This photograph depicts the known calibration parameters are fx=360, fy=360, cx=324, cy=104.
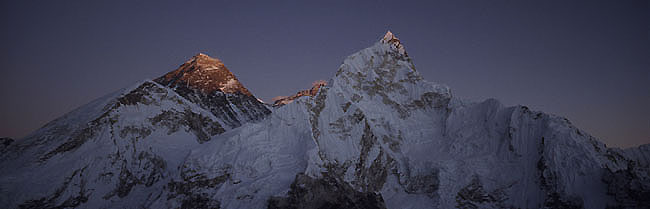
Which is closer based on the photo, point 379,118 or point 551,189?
point 551,189

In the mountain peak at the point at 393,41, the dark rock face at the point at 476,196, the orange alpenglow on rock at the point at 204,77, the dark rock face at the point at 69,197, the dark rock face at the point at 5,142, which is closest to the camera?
the dark rock face at the point at 69,197

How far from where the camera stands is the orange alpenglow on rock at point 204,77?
9369 centimetres

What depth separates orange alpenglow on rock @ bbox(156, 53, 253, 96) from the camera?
9369 cm

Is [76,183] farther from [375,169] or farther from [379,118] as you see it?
[379,118]

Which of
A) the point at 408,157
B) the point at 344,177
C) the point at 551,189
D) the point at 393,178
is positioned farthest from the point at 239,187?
the point at 551,189

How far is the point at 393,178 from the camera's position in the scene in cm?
6056

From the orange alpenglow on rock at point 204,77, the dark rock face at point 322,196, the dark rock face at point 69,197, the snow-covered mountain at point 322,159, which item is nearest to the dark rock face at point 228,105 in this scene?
the orange alpenglow on rock at point 204,77

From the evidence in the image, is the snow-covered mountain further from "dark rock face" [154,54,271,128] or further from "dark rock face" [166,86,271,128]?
"dark rock face" [154,54,271,128]

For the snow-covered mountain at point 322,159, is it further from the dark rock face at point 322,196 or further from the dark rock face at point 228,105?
the dark rock face at point 228,105

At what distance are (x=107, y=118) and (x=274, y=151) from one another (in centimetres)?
2514

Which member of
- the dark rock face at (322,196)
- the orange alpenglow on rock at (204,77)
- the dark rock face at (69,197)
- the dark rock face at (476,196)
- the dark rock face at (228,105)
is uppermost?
the orange alpenglow on rock at (204,77)

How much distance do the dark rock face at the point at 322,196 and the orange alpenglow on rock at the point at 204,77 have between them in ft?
177

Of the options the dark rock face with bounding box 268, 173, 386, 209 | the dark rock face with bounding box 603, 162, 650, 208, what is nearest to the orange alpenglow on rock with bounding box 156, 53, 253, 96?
the dark rock face with bounding box 268, 173, 386, 209

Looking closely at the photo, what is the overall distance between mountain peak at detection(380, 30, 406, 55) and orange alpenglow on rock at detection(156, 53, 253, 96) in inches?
1773
